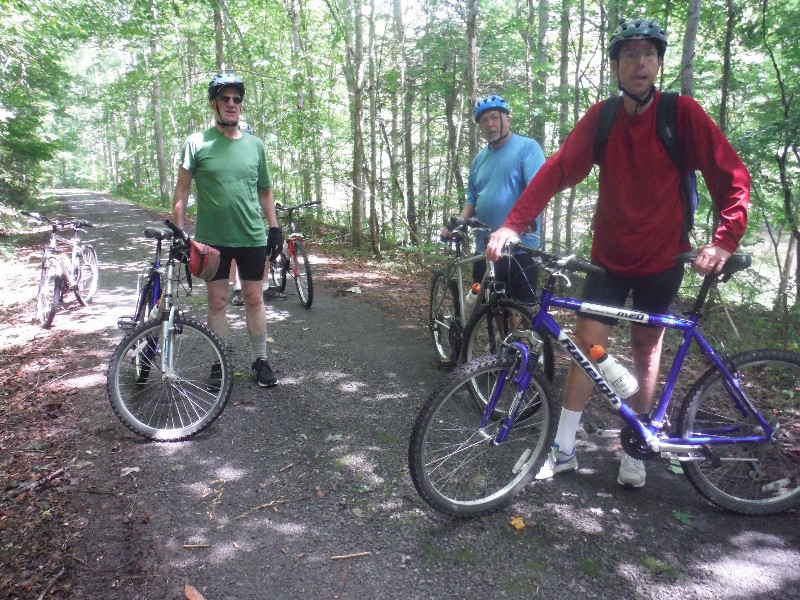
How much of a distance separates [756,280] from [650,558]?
6.55 metres

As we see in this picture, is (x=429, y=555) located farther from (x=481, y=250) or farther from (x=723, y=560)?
(x=481, y=250)

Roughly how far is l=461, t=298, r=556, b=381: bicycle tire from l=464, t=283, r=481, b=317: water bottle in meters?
0.34

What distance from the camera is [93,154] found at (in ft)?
212

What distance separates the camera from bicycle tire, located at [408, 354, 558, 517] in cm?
237

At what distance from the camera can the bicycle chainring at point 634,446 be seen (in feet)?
8.37

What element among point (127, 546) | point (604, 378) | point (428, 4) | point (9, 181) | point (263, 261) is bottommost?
point (127, 546)

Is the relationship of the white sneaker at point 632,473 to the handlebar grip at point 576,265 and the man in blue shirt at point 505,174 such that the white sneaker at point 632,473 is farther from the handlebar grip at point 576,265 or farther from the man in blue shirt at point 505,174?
the man in blue shirt at point 505,174

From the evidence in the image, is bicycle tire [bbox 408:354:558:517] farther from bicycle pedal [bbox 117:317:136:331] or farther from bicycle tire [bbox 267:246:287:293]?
bicycle tire [bbox 267:246:287:293]

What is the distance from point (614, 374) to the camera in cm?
251

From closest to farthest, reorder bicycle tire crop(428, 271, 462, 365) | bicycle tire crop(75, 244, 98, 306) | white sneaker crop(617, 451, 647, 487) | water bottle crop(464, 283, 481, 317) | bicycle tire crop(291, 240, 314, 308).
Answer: white sneaker crop(617, 451, 647, 487) < water bottle crop(464, 283, 481, 317) < bicycle tire crop(428, 271, 462, 365) < bicycle tire crop(291, 240, 314, 308) < bicycle tire crop(75, 244, 98, 306)

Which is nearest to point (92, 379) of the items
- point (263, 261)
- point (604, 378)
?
point (263, 261)

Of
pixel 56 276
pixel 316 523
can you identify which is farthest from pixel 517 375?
pixel 56 276

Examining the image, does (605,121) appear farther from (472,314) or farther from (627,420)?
(472,314)

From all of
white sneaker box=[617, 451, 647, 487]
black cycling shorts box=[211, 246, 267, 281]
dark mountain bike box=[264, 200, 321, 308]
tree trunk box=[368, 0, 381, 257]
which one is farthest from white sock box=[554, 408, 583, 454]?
tree trunk box=[368, 0, 381, 257]
